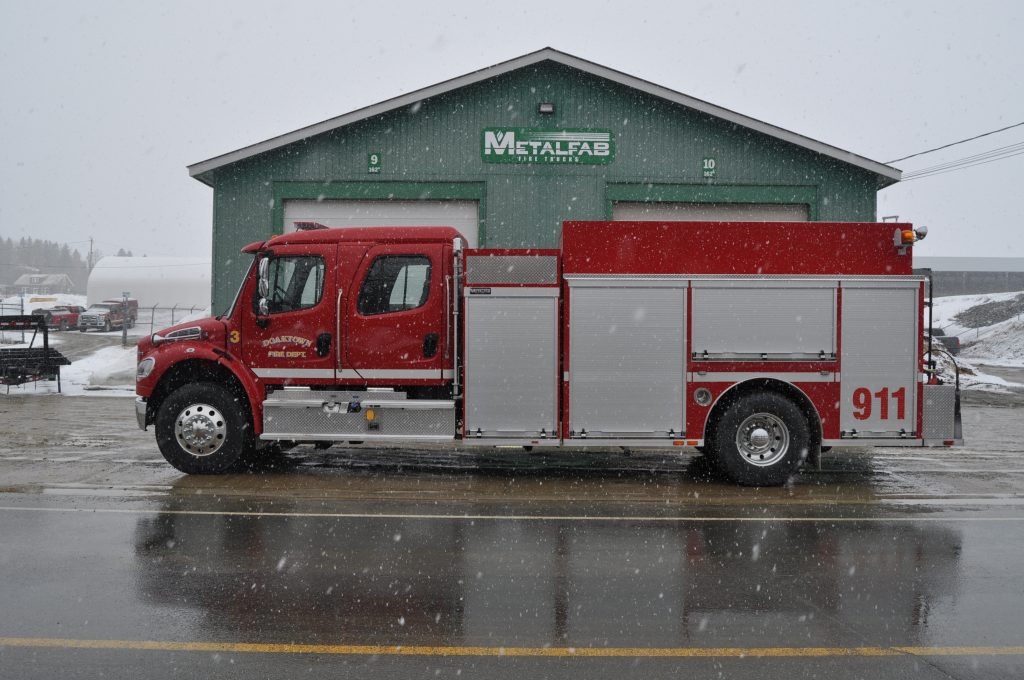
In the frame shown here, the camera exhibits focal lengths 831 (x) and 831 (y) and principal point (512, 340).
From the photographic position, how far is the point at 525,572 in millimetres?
5684

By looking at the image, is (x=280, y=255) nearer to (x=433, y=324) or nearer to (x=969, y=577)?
(x=433, y=324)

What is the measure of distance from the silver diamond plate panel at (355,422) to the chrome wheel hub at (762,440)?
10.3ft

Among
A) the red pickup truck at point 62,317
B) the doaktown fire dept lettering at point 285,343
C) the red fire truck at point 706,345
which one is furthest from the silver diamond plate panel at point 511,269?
the red pickup truck at point 62,317

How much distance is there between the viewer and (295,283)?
30.7ft

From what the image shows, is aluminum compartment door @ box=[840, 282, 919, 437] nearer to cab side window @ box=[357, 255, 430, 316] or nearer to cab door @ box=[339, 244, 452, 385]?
cab door @ box=[339, 244, 452, 385]

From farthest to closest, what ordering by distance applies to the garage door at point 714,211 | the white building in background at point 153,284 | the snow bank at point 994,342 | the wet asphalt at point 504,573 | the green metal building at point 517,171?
1. the white building in background at point 153,284
2. the snow bank at point 994,342
3. the garage door at point 714,211
4. the green metal building at point 517,171
5. the wet asphalt at point 504,573

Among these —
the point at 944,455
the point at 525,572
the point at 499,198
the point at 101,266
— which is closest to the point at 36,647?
the point at 525,572

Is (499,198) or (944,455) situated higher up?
(499,198)

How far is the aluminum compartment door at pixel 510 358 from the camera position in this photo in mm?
8969

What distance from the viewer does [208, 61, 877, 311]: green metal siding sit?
17.2 meters

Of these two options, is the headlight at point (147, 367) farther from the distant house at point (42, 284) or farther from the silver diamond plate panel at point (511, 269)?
the distant house at point (42, 284)

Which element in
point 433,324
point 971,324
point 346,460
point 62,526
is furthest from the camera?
point 971,324

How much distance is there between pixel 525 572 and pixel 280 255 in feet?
17.1

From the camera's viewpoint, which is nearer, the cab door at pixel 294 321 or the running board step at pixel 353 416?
the running board step at pixel 353 416
